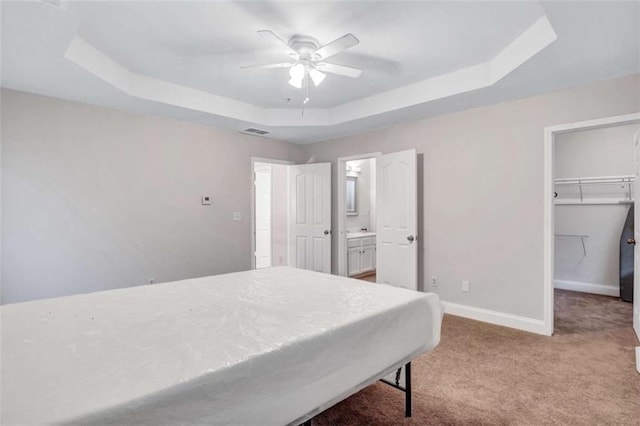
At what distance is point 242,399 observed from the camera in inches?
42.2

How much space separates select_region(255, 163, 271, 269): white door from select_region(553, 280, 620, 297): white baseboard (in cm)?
487

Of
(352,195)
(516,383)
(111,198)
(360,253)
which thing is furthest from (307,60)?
(352,195)

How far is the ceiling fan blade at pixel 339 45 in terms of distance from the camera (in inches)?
84.8

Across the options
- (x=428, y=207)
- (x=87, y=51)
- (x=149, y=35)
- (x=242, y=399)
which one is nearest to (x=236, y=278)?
(x=242, y=399)

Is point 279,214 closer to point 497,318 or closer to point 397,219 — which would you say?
point 397,219

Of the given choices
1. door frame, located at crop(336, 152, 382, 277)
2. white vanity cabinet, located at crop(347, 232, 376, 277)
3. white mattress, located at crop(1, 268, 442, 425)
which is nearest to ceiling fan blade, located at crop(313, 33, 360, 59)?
white mattress, located at crop(1, 268, 442, 425)

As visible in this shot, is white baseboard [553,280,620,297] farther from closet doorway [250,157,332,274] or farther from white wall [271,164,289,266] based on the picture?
white wall [271,164,289,266]

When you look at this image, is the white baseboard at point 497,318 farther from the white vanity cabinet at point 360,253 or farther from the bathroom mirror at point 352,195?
the bathroom mirror at point 352,195

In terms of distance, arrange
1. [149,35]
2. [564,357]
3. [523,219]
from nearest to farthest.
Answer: [149,35] → [564,357] → [523,219]

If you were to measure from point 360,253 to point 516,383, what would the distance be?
362 centimetres

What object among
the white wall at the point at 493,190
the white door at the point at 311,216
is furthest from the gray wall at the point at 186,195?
the white door at the point at 311,216

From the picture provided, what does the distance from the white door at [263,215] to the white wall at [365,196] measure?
1.76 metres

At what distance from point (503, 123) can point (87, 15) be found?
3.75m

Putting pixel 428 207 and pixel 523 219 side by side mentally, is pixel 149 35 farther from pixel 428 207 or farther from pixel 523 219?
pixel 523 219
